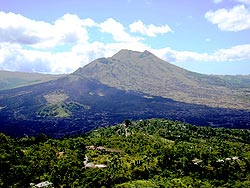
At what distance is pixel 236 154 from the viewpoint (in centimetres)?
10488

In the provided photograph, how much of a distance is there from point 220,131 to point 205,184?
319 ft

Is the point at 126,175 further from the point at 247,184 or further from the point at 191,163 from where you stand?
the point at 247,184

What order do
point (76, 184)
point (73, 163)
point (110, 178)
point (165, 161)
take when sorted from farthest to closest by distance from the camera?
point (165, 161) < point (73, 163) < point (110, 178) < point (76, 184)

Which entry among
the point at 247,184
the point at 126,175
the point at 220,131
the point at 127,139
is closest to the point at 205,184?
the point at 247,184

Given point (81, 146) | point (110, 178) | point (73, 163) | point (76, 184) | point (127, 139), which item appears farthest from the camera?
point (127, 139)

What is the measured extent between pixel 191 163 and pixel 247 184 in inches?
552

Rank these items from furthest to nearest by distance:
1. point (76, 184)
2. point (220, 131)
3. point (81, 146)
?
1. point (220, 131)
2. point (81, 146)
3. point (76, 184)

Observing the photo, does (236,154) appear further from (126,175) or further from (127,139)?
(126,175)

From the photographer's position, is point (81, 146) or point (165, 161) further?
point (81, 146)

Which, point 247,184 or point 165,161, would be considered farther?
point 165,161

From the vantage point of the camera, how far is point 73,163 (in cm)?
7475

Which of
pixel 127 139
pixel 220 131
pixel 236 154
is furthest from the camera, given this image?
pixel 220 131

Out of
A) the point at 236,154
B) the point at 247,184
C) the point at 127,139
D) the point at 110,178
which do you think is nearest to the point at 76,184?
the point at 110,178

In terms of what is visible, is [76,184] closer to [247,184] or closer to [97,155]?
[97,155]
